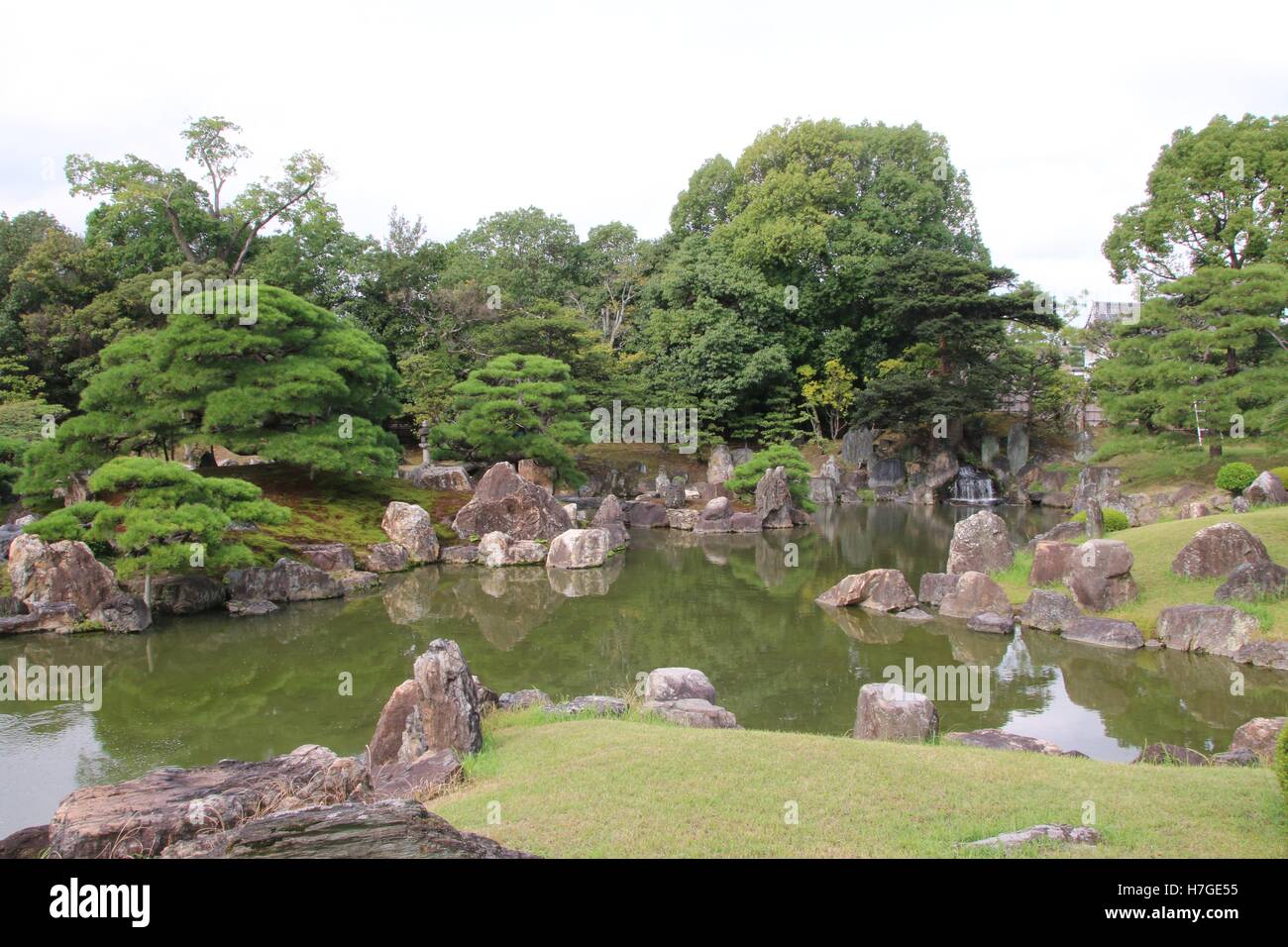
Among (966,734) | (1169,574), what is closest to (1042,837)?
(966,734)

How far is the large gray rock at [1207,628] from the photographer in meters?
11.6

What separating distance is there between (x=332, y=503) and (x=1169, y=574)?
58.1 ft

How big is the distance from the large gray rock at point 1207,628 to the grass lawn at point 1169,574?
0.92ft

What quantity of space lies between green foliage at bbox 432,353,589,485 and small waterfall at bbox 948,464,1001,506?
16.2m

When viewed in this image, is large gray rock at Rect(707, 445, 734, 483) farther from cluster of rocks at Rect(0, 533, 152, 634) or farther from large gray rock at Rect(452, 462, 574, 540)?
cluster of rocks at Rect(0, 533, 152, 634)

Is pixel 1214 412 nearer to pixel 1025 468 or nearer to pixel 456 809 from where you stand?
pixel 1025 468

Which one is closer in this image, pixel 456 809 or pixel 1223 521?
pixel 456 809

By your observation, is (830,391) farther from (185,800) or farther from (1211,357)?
(185,800)

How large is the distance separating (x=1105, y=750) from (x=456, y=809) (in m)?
6.71

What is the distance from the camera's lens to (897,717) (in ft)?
26.7

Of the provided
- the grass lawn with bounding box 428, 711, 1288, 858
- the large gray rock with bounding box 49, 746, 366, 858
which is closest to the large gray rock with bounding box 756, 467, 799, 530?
the grass lawn with bounding box 428, 711, 1288, 858

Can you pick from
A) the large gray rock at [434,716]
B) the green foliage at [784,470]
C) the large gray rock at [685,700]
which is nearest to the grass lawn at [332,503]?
the green foliage at [784,470]

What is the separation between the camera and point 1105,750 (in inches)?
340
